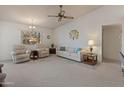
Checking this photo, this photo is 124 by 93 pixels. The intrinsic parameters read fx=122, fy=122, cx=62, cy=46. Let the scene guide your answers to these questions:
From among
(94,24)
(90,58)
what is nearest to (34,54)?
(90,58)

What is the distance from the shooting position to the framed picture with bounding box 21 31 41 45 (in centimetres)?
795

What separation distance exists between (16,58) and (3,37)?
1.76m

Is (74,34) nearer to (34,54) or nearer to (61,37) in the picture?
(61,37)

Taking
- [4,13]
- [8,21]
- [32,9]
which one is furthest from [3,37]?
[32,9]

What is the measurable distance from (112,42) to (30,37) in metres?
5.35

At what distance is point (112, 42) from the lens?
24.8ft

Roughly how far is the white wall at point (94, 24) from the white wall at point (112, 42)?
3.97 ft

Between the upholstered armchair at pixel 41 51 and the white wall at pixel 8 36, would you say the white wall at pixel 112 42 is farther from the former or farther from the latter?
the white wall at pixel 8 36

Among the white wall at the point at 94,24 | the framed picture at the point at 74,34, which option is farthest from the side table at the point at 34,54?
the framed picture at the point at 74,34

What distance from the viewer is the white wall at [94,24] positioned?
6.01m

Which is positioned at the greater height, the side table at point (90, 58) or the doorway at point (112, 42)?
the doorway at point (112, 42)

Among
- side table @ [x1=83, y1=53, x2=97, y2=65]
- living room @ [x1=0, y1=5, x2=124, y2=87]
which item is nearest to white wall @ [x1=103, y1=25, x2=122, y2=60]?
living room @ [x1=0, y1=5, x2=124, y2=87]

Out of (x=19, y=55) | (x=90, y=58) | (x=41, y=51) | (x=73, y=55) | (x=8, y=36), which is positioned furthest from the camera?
(x=41, y=51)
